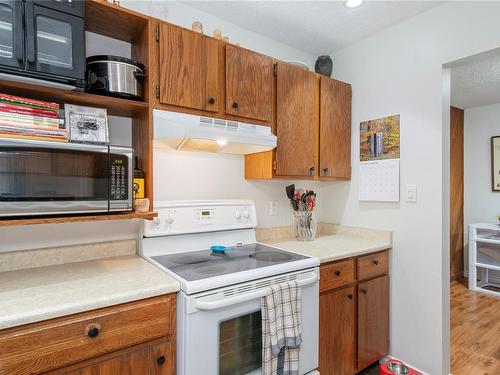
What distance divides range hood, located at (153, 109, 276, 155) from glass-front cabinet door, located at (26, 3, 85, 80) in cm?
39

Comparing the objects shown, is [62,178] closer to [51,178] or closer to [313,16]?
[51,178]

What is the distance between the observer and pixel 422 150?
2.02 metres

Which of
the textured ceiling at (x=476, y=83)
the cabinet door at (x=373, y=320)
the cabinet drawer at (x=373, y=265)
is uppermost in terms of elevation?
the textured ceiling at (x=476, y=83)

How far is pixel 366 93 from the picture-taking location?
234 centimetres

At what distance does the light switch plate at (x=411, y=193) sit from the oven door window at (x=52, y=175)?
1.90 m

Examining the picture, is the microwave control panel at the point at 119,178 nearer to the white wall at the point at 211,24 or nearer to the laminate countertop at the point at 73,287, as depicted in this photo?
the laminate countertop at the point at 73,287

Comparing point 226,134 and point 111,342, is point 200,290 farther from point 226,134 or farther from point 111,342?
point 226,134

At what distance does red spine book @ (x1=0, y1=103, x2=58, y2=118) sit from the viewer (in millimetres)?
1128

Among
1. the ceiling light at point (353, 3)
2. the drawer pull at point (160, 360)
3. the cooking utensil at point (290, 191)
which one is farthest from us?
the cooking utensil at point (290, 191)

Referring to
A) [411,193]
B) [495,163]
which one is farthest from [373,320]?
[495,163]

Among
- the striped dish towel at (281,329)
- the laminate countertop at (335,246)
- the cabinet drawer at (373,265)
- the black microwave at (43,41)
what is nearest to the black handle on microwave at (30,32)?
the black microwave at (43,41)

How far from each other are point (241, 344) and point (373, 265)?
1111 millimetres

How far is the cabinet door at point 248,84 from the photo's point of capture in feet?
5.74

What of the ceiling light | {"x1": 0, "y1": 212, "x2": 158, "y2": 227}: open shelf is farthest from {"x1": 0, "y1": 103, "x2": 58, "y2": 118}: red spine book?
the ceiling light
